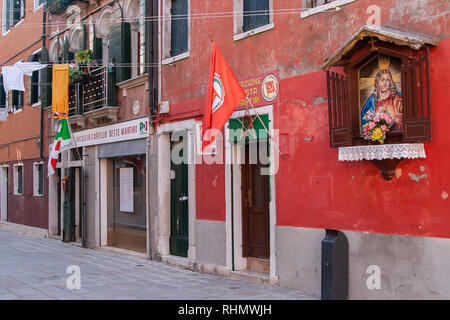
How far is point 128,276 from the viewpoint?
965 centimetres

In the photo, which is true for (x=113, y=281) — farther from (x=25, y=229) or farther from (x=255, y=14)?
(x=25, y=229)

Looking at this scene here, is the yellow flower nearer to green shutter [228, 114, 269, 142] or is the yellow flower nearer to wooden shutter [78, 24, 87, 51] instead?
green shutter [228, 114, 269, 142]

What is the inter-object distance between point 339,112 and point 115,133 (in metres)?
7.40

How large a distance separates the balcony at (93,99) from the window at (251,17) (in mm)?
4840

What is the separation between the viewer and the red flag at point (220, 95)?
25.9 feet

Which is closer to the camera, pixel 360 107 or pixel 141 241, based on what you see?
pixel 360 107

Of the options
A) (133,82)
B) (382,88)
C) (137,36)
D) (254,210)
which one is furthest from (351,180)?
(137,36)

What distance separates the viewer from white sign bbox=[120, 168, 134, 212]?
13031 millimetres

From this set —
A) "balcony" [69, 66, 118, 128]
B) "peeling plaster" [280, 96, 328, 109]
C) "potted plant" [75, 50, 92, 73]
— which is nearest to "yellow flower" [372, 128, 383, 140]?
"peeling plaster" [280, 96, 328, 109]

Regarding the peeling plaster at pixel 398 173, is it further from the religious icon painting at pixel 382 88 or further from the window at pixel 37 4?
the window at pixel 37 4

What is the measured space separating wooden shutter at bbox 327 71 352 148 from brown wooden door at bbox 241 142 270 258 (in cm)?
213
